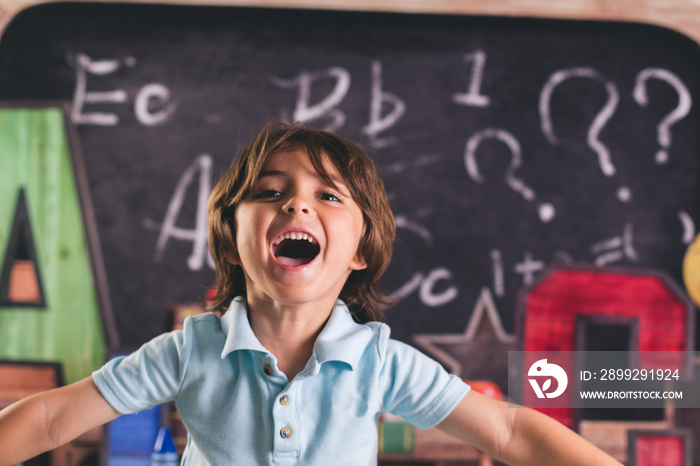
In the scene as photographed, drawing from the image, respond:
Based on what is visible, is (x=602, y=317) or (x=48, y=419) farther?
(x=602, y=317)

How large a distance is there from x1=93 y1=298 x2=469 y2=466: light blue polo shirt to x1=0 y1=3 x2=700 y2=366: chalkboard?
0.84 metres

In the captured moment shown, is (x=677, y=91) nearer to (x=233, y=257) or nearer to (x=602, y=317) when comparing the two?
(x=602, y=317)

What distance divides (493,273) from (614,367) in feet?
1.46

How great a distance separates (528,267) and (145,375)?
1179 mm

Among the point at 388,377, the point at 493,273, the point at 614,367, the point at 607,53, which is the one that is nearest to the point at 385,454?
the point at 493,273

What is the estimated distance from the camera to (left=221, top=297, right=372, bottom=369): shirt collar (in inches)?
29.9

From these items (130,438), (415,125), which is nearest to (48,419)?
(130,438)

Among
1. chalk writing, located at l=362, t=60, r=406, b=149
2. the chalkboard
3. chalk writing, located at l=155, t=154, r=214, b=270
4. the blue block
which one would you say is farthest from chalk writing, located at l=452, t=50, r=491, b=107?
the blue block

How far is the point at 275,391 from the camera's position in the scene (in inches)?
Answer: 29.4

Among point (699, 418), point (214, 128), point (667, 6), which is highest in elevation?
point (667, 6)

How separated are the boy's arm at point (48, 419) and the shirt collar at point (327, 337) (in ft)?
0.56

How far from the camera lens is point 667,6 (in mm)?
1646

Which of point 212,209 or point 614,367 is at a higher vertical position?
point 212,209

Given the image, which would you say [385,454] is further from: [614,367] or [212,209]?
[212,209]
